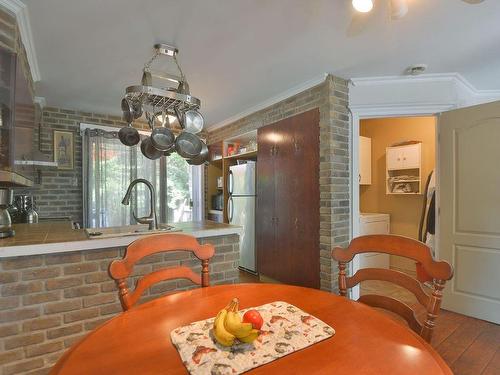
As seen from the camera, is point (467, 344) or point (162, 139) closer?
point (162, 139)

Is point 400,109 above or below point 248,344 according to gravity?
above

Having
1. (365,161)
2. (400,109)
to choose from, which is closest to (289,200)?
(400,109)

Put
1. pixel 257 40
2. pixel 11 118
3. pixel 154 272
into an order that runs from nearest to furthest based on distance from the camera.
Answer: pixel 154 272, pixel 11 118, pixel 257 40

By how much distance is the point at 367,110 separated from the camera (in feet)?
9.25

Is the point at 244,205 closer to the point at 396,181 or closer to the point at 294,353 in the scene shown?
the point at 396,181

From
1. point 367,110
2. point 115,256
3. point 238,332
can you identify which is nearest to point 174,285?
point 115,256

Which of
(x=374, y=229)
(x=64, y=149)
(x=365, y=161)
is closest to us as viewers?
(x=64, y=149)

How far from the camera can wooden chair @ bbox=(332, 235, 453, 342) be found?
96 cm

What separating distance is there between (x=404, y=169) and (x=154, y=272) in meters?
3.80

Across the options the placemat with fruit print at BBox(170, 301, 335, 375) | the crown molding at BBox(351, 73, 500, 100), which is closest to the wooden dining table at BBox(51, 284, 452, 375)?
the placemat with fruit print at BBox(170, 301, 335, 375)

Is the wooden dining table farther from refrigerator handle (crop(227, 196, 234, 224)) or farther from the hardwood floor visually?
refrigerator handle (crop(227, 196, 234, 224))

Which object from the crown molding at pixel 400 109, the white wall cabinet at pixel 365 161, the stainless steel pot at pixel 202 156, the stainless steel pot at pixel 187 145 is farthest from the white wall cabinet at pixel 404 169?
the stainless steel pot at pixel 187 145

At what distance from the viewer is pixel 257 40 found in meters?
2.08

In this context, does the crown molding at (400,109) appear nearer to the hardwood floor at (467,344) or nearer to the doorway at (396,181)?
the doorway at (396,181)
